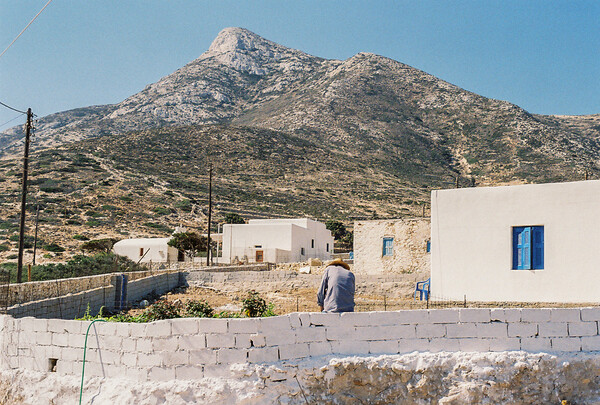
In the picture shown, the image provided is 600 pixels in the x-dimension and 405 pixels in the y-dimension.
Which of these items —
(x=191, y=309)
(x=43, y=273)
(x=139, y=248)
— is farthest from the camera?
(x=139, y=248)

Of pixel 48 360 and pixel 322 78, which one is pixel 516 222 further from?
pixel 322 78

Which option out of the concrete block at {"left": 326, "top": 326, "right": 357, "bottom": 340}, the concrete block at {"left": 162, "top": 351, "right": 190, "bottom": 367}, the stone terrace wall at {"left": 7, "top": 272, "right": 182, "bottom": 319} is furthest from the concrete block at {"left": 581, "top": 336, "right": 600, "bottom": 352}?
the stone terrace wall at {"left": 7, "top": 272, "right": 182, "bottom": 319}

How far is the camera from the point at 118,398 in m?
7.86

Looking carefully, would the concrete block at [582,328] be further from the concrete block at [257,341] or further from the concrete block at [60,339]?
the concrete block at [60,339]

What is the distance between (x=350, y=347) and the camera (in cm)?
815

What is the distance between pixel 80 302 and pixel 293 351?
8.09m

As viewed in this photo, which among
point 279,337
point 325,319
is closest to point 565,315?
point 325,319

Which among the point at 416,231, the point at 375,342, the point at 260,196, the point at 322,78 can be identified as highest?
the point at 322,78

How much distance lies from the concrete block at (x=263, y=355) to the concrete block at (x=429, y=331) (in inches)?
80.8

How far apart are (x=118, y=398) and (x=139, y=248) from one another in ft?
114

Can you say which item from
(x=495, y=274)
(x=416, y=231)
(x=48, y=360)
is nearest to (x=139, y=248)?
(x=416, y=231)

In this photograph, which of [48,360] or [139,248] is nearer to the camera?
[48,360]

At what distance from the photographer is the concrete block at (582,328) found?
8.52 meters

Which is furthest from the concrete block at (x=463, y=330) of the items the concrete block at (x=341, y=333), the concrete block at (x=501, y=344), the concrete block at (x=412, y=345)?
the concrete block at (x=341, y=333)
